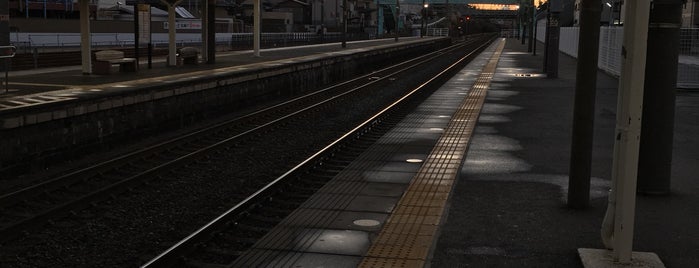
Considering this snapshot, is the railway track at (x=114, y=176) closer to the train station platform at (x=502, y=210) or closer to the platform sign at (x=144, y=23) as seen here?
the train station platform at (x=502, y=210)

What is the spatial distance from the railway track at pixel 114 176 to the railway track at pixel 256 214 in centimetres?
21

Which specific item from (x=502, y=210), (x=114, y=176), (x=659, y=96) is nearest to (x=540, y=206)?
(x=502, y=210)

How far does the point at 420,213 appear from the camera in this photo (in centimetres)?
638

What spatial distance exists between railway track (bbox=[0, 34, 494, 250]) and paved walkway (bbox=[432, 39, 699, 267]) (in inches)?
86.5

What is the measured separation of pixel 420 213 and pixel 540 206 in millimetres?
1242

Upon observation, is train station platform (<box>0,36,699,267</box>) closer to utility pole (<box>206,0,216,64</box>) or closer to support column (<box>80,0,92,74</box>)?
support column (<box>80,0,92,74</box>)

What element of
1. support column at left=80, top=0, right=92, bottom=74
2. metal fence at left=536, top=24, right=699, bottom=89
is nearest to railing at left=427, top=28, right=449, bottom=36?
metal fence at left=536, top=24, right=699, bottom=89

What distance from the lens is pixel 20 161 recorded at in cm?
921

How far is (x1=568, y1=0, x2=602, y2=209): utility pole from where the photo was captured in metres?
6.04

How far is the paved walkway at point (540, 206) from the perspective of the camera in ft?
17.2

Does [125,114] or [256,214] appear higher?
[125,114]

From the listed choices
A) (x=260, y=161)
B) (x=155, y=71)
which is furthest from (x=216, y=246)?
(x=155, y=71)

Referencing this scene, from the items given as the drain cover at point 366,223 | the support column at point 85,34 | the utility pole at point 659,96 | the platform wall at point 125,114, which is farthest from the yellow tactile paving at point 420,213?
the support column at point 85,34

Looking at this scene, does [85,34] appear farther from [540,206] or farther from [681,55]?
[681,55]
